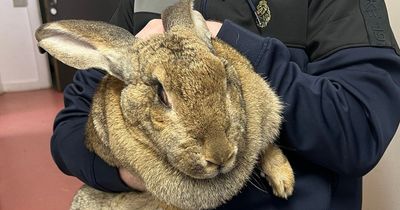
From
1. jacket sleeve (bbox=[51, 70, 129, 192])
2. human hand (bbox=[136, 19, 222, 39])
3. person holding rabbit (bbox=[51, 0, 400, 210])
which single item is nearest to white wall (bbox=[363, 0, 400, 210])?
person holding rabbit (bbox=[51, 0, 400, 210])

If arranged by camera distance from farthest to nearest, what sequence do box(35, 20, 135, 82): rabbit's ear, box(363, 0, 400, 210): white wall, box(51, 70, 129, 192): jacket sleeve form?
box(363, 0, 400, 210): white wall, box(51, 70, 129, 192): jacket sleeve, box(35, 20, 135, 82): rabbit's ear

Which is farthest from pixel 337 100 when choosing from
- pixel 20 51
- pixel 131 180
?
pixel 20 51

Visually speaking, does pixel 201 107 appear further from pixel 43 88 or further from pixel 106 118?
pixel 43 88

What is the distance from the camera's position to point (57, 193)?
9.25ft

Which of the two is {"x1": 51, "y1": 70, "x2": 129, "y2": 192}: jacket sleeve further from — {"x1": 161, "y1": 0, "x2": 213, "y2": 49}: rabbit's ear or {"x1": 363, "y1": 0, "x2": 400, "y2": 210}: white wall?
{"x1": 363, "y1": 0, "x2": 400, "y2": 210}: white wall

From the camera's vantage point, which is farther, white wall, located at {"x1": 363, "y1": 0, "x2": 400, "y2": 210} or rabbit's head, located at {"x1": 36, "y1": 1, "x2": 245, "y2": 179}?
white wall, located at {"x1": 363, "y1": 0, "x2": 400, "y2": 210}

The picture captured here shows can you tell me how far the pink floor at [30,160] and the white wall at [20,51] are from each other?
24cm

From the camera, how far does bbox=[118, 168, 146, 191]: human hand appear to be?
103 centimetres

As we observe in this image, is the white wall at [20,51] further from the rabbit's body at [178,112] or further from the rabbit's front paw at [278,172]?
the rabbit's front paw at [278,172]

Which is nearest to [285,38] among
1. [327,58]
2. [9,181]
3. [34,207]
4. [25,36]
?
[327,58]

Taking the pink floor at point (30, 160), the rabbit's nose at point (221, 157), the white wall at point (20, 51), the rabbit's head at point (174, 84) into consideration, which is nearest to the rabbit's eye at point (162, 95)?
the rabbit's head at point (174, 84)

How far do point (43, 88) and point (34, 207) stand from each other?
6.10 ft

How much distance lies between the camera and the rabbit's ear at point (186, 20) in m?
0.99

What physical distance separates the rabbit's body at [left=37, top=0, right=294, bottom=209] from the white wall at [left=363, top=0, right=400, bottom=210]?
82 cm
